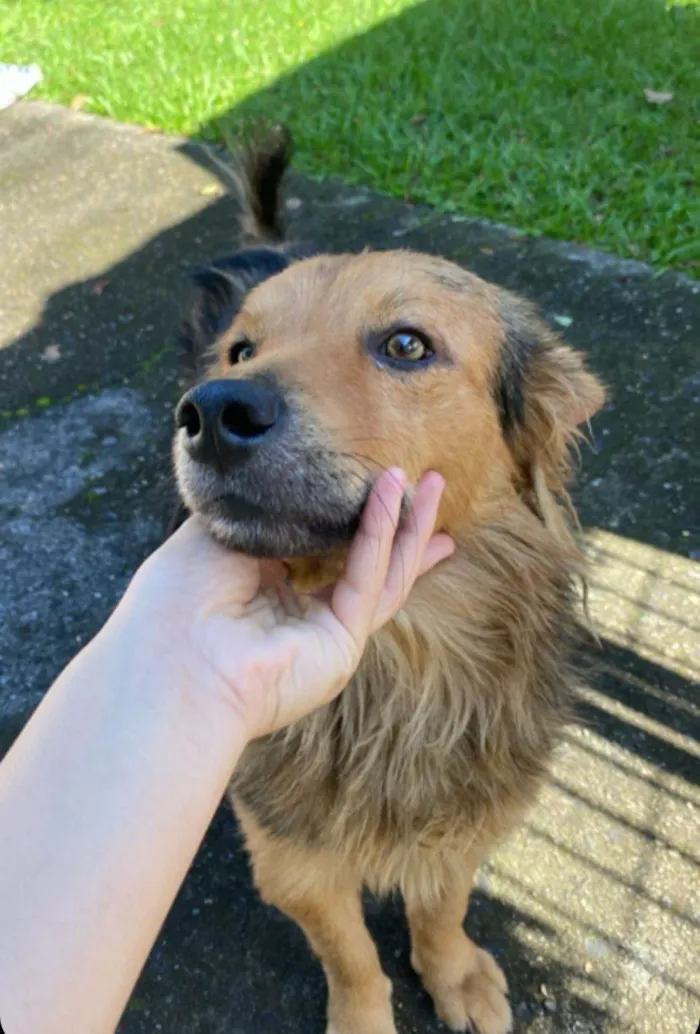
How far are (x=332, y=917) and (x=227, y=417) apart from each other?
4.30ft

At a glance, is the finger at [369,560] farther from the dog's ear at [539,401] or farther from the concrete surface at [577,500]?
the concrete surface at [577,500]

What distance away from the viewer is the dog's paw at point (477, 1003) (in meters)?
2.28

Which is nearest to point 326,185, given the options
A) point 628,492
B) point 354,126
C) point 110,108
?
point 354,126

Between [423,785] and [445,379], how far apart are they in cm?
94

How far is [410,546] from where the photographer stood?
173 centimetres

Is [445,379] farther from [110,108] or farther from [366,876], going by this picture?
[110,108]

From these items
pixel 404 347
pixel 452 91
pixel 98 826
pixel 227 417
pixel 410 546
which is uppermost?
pixel 227 417

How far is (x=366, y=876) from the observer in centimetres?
211

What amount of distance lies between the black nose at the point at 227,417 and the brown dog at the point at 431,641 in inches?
6.0

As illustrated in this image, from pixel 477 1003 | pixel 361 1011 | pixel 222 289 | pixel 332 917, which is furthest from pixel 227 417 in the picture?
pixel 477 1003

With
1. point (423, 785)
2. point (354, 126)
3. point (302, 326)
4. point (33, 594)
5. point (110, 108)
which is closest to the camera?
point (302, 326)

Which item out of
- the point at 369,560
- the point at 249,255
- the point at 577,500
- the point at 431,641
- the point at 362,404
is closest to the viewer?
the point at 369,560

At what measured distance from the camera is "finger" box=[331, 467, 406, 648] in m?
1.59

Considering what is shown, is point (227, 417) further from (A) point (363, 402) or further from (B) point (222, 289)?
(B) point (222, 289)
